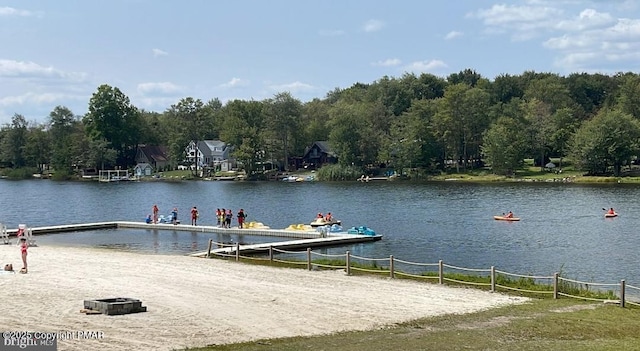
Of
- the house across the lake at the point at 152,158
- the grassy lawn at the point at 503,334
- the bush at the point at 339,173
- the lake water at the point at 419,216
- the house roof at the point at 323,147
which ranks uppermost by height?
the house roof at the point at 323,147

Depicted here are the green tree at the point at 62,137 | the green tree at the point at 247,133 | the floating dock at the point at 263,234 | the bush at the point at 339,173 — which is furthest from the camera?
the green tree at the point at 62,137

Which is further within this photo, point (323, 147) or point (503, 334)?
point (323, 147)

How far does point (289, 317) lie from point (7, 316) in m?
7.60

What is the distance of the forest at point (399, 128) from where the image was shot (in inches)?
4958

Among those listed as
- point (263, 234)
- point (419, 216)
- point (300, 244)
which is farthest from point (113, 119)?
point (300, 244)

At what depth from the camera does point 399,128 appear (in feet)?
471

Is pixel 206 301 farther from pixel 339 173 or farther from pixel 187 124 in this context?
pixel 187 124

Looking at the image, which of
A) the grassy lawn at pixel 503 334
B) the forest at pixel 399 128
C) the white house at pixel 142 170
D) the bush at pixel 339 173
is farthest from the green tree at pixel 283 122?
the grassy lawn at pixel 503 334

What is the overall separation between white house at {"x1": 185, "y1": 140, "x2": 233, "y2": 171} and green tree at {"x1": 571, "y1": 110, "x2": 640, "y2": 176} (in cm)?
7323

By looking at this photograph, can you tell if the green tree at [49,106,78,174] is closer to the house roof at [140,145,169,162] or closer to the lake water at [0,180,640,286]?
the house roof at [140,145,169,162]

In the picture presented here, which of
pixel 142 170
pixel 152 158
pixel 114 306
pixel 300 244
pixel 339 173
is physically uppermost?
pixel 152 158

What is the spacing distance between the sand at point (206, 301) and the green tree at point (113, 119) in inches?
4968

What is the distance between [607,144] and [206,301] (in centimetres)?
10312

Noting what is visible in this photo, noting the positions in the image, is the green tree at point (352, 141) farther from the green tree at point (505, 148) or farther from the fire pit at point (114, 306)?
the fire pit at point (114, 306)
